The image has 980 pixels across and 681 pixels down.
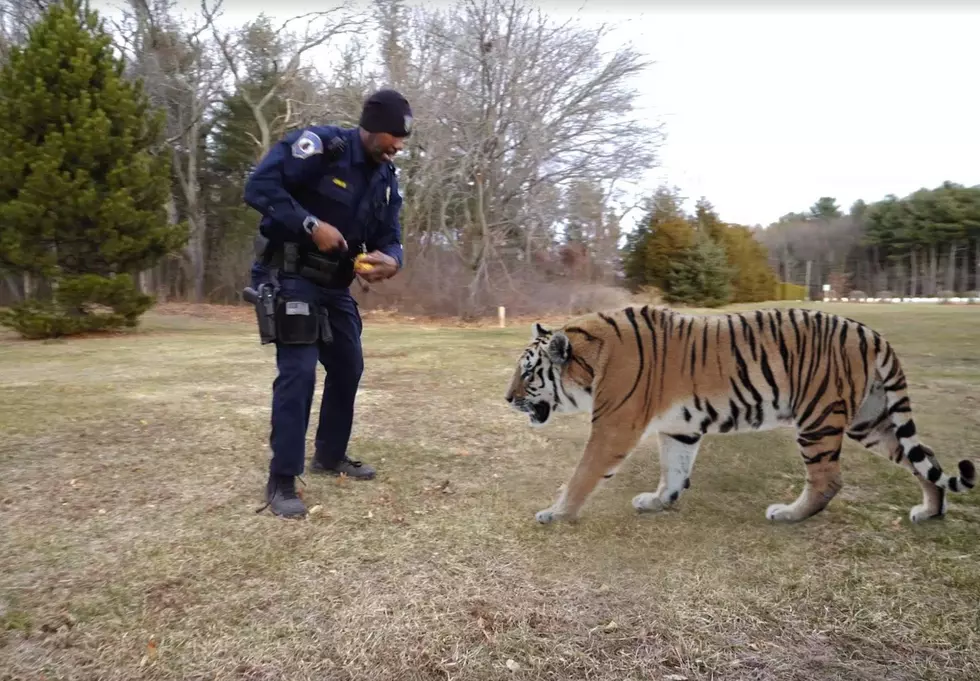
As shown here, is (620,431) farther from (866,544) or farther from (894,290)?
(894,290)

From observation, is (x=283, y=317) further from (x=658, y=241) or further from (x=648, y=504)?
(x=658, y=241)

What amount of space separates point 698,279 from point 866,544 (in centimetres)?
1467

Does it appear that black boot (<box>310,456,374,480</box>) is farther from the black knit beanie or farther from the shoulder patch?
the black knit beanie

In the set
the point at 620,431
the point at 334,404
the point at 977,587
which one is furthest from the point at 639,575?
the point at 334,404

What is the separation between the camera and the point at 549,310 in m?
20.6

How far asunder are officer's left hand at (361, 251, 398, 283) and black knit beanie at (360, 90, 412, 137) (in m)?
0.72

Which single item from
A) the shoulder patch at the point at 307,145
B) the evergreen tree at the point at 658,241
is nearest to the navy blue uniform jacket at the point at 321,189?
the shoulder patch at the point at 307,145

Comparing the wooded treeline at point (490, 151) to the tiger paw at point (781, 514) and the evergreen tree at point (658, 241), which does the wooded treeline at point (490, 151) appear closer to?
the evergreen tree at point (658, 241)

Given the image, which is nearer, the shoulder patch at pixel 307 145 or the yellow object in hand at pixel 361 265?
the shoulder patch at pixel 307 145

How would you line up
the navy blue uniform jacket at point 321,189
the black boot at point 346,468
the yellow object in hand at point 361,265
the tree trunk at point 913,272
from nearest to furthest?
the navy blue uniform jacket at point 321,189, the yellow object in hand at point 361,265, the black boot at point 346,468, the tree trunk at point 913,272

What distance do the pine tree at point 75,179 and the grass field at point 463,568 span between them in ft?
35.5

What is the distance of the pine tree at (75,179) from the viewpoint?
14.0 meters

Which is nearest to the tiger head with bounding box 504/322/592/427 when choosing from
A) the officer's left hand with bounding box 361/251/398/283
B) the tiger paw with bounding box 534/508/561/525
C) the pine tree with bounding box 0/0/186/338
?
the tiger paw with bounding box 534/508/561/525

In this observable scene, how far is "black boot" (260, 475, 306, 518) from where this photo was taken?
3676mm
